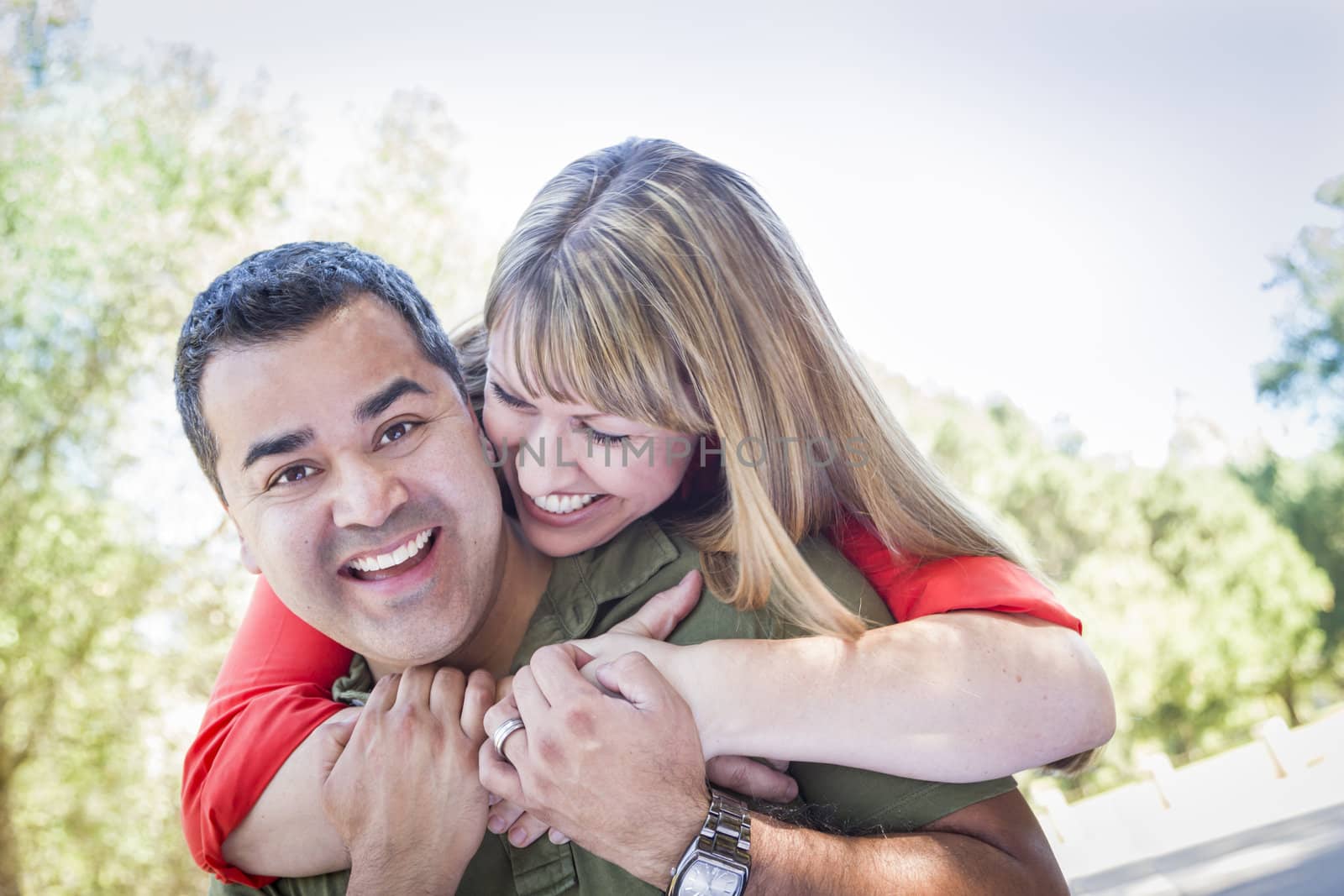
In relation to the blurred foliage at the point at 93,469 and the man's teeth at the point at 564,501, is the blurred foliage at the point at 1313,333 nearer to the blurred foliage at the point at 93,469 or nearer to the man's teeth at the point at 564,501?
the blurred foliage at the point at 93,469

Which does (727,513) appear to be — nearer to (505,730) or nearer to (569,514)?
(569,514)

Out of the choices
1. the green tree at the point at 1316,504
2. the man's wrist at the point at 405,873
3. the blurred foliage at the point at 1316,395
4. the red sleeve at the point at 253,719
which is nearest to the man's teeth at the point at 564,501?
the red sleeve at the point at 253,719

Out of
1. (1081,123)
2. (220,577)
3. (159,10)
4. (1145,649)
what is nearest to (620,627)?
(220,577)

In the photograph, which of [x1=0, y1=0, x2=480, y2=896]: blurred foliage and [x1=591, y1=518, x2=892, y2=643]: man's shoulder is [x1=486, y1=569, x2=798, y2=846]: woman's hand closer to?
[x1=591, y1=518, x2=892, y2=643]: man's shoulder

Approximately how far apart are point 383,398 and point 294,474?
0.19 metres

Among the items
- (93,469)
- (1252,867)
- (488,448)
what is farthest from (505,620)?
(93,469)

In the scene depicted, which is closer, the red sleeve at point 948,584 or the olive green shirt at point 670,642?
the olive green shirt at point 670,642

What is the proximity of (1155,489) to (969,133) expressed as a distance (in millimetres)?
4447

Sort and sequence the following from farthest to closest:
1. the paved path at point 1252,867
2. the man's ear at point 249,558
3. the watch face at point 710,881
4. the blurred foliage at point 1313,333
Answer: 1. the blurred foliage at point 1313,333
2. the paved path at point 1252,867
3. the man's ear at point 249,558
4. the watch face at point 710,881

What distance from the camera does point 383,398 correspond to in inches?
64.9

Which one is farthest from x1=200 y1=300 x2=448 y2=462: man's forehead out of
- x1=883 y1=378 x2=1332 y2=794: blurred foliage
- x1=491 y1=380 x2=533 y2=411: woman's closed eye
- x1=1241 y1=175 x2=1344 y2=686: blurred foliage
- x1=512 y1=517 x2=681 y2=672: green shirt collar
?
x1=1241 y1=175 x2=1344 y2=686: blurred foliage

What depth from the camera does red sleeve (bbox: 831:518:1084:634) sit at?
Answer: 1567 millimetres

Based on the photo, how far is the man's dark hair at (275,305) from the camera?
5.47 feet

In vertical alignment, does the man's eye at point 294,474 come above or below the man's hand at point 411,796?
above
